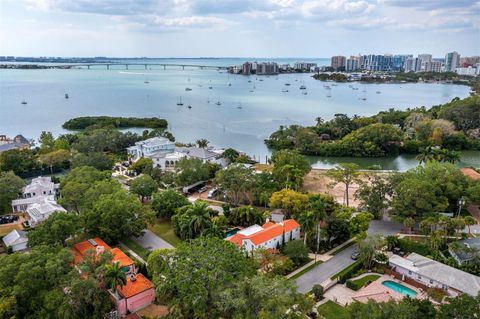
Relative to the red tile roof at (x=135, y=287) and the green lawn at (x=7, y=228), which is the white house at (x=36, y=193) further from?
the red tile roof at (x=135, y=287)

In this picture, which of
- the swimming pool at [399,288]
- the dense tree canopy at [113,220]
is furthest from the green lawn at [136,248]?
the swimming pool at [399,288]

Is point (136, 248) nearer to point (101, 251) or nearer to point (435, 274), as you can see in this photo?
point (101, 251)

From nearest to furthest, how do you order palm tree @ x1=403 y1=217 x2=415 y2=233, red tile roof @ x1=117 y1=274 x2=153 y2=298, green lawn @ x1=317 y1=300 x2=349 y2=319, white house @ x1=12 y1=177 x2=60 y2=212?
1. green lawn @ x1=317 y1=300 x2=349 y2=319
2. red tile roof @ x1=117 y1=274 x2=153 y2=298
3. palm tree @ x1=403 y1=217 x2=415 y2=233
4. white house @ x1=12 y1=177 x2=60 y2=212

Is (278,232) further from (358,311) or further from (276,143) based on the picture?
(276,143)

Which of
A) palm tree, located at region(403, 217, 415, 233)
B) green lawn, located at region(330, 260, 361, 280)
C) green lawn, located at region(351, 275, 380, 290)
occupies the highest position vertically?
palm tree, located at region(403, 217, 415, 233)

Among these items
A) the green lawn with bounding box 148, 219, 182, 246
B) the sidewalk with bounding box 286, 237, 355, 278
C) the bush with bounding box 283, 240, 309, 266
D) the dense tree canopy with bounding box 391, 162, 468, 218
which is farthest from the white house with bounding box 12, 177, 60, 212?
the dense tree canopy with bounding box 391, 162, 468, 218

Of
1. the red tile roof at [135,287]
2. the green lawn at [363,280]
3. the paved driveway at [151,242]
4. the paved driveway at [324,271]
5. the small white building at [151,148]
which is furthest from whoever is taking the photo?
the small white building at [151,148]

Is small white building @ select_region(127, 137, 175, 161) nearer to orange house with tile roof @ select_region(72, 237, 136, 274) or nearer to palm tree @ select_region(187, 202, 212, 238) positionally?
palm tree @ select_region(187, 202, 212, 238)

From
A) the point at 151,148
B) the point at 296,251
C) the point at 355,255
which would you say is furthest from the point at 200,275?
the point at 151,148
